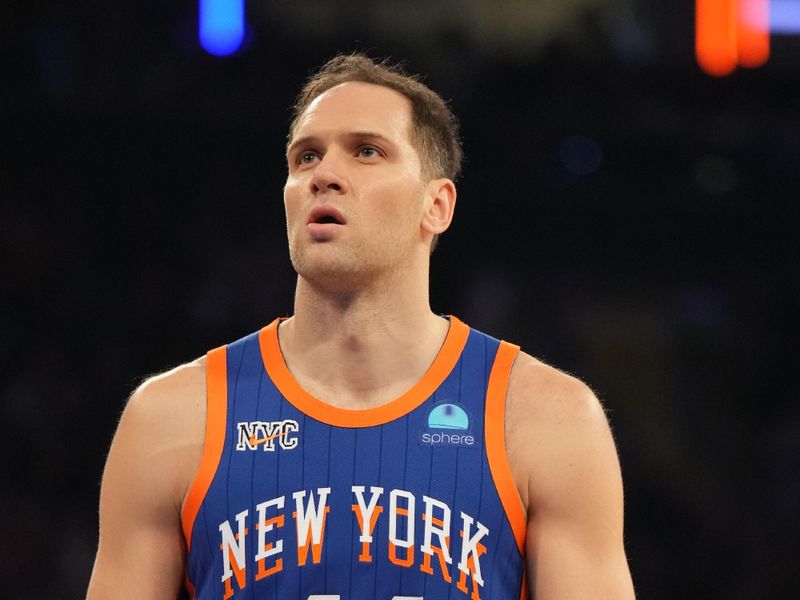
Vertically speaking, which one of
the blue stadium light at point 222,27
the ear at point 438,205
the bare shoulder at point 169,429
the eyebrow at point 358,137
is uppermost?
the blue stadium light at point 222,27

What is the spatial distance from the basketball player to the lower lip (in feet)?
0.03

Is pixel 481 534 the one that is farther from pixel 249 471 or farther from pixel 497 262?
pixel 497 262

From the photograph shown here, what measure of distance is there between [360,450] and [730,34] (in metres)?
5.87

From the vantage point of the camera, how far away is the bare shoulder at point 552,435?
Answer: 2736 mm

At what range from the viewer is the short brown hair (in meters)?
3.12

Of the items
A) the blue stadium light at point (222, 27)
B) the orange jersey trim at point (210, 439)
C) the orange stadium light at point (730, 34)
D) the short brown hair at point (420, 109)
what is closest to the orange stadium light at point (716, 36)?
the orange stadium light at point (730, 34)

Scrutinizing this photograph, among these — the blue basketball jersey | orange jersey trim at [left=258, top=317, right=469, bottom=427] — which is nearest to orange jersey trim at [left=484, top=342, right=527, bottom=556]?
the blue basketball jersey

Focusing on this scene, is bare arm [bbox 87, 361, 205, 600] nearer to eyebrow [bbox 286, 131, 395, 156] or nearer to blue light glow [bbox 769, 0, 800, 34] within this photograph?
eyebrow [bbox 286, 131, 395, 156]

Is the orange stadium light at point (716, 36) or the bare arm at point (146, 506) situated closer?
the bare arm at point (146, 506)

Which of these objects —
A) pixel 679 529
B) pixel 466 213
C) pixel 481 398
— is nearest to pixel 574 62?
pixel 466 213

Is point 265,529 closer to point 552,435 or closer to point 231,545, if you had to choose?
point 231,545

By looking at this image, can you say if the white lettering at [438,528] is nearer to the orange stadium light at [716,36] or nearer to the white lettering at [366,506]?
the white lettering at [366,506]

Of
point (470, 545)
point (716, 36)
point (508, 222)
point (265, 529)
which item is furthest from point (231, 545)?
point (716, 36)

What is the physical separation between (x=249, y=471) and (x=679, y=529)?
4.72 meters
